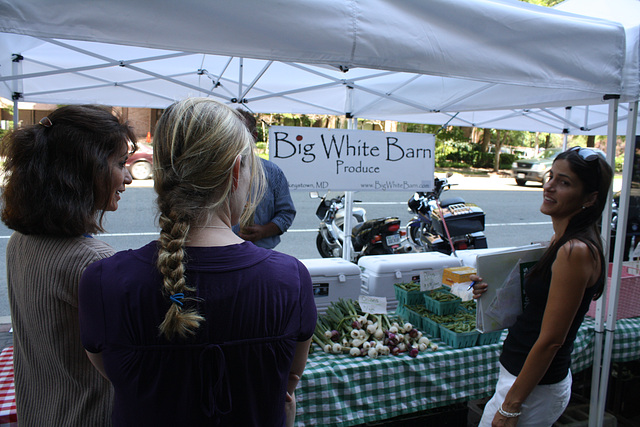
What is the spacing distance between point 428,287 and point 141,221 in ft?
A: 23.8

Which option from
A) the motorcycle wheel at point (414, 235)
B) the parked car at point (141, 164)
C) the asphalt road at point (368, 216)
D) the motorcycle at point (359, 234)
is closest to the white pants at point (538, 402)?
the motorcycle at point (359, 234)

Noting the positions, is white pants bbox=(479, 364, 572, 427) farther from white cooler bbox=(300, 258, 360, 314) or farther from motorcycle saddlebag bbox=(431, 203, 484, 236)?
motorcycle saddlebag bbox=(431, 203, 484, 236)

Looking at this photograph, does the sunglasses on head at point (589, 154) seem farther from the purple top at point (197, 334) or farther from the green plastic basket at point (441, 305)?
the purple top at point (197, 334)

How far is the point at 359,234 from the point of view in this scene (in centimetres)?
594

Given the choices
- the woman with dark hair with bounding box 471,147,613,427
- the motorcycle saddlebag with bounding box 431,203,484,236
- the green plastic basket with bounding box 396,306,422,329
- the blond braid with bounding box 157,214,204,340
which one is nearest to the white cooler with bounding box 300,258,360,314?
the green plastic basket with bounding box 396,306,422,329

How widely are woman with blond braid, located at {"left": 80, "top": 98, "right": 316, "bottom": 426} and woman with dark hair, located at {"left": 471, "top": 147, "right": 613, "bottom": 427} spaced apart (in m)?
1.04

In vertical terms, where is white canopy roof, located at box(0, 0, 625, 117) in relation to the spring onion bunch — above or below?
above

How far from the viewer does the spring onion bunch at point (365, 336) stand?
2.16 m

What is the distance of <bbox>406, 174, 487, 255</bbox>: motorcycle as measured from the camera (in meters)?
5.34

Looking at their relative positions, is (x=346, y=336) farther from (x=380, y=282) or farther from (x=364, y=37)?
(x=364, y=37)

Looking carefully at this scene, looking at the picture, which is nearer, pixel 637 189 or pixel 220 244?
pixel 220 244

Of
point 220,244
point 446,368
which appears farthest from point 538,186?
A: point 220,244

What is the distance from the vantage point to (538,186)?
18.3m

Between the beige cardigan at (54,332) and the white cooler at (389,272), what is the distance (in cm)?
188
